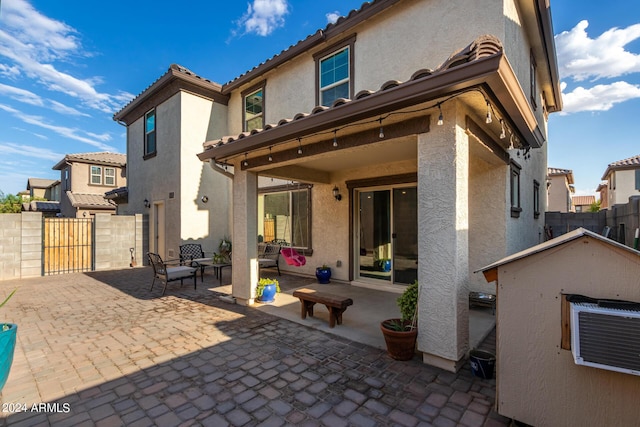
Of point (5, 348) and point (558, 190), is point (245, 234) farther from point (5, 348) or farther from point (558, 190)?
point (558, 190)

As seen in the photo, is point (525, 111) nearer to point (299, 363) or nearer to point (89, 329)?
point (299, 363)

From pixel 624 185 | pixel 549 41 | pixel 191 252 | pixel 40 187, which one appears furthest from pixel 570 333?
pixel 40 187

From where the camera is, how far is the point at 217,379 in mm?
3223

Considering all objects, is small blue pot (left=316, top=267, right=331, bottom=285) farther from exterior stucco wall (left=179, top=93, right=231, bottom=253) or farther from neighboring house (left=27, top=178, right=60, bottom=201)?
neighboring house (left=27, top=178, right=60, bottom=201)

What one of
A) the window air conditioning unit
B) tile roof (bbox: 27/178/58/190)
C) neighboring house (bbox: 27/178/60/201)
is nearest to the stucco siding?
the window air conditioning unit

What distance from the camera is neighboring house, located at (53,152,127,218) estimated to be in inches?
706

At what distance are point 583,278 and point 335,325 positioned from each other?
136 inches

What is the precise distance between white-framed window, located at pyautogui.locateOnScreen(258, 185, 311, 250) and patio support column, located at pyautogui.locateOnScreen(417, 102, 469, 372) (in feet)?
18.4

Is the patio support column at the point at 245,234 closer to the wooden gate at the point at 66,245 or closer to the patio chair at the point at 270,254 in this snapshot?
the patio chair at the point at 270,254

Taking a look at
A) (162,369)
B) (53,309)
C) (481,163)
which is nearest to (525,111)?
(481,163)

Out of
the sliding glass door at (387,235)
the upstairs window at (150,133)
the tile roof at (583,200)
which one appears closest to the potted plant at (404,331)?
the sliding glass door at (387,235)

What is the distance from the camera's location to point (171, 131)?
1055 cm

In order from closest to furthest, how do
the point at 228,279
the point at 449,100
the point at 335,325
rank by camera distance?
the point at 449,100 → the point at 335,325 → the point at 228,279

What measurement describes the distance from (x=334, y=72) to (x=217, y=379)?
24.8 ft
